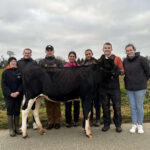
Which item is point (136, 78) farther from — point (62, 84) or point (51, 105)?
point (51, 105)

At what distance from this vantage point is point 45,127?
5.81 m

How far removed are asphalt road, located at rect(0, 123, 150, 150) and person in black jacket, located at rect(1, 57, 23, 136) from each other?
413 mm

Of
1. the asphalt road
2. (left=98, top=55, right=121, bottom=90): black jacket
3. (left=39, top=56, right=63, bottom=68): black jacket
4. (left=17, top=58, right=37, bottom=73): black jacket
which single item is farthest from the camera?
(left=39, top=56, right=63, bottom=68): black jacket

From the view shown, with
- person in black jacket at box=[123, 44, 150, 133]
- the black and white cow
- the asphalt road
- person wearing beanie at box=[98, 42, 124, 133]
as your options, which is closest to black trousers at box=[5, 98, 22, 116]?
the black and white cow

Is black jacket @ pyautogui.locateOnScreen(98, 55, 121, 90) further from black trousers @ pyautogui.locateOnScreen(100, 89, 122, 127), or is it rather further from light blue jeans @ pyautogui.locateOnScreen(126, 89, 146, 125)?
light blue jeans @ pyautogui.locateOnScreen(126, 89, 146, 125)

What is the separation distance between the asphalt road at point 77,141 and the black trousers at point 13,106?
71cm

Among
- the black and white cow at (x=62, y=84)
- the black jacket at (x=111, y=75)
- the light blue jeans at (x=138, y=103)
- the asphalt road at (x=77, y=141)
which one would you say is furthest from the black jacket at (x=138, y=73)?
the asphalt road at (x=77, y=141)

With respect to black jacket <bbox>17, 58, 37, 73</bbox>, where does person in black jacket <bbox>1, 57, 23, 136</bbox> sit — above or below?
below

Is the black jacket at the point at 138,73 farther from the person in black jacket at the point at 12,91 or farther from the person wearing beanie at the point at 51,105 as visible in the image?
the person in black jacket at the point at 12,91

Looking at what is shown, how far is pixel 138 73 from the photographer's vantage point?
4.95 metres

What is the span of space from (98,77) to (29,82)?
7.08 feet

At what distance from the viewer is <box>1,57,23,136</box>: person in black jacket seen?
5.10 m

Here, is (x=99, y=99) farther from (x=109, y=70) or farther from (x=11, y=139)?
(x=11, y=139)

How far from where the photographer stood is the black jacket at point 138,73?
494 centimetres
